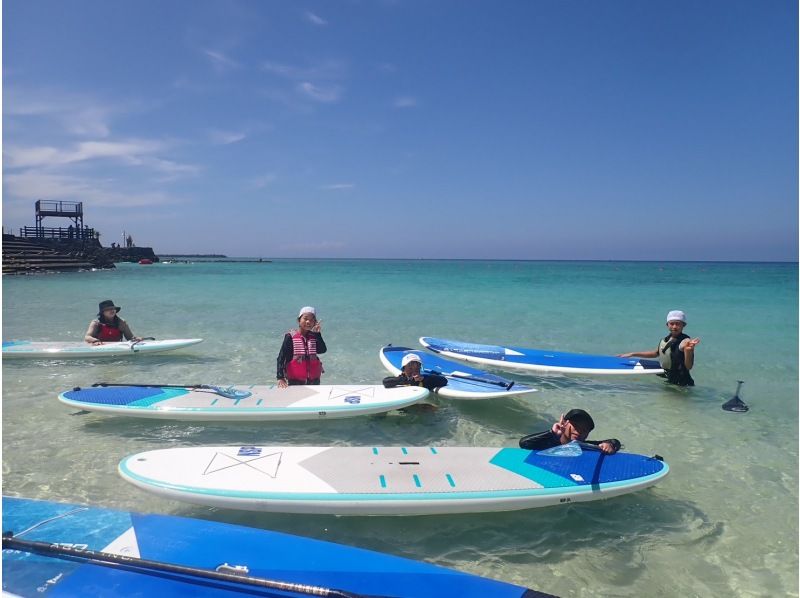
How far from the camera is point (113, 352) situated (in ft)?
34.0

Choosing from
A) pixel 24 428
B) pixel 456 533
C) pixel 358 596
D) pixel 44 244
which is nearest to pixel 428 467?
pixel 456 533

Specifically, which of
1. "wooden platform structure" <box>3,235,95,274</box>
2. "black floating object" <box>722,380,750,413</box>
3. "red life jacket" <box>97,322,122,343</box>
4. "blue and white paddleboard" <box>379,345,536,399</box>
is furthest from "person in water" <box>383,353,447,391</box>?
"wooden platform structure" <box>3,235,95,274</box>

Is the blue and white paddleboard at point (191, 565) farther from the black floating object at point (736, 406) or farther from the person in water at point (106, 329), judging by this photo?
the person in water at point (106, 329)

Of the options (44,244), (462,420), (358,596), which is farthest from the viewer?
(44,244)

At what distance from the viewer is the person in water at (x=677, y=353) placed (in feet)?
28.6

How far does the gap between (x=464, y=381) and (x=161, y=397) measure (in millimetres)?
4705

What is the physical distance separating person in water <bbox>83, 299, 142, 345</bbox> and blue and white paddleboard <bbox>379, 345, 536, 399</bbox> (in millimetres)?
6127

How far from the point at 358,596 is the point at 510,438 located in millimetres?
4117

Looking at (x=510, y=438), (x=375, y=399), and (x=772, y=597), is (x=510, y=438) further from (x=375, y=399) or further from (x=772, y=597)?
(x=772, y=597)

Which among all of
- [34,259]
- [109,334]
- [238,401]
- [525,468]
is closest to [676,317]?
[525,468]

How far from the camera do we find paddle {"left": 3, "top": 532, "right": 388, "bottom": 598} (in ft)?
9.51

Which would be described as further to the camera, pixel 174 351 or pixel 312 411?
pixel 174 351

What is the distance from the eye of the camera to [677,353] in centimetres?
888

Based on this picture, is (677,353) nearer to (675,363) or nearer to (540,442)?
(675,363)
